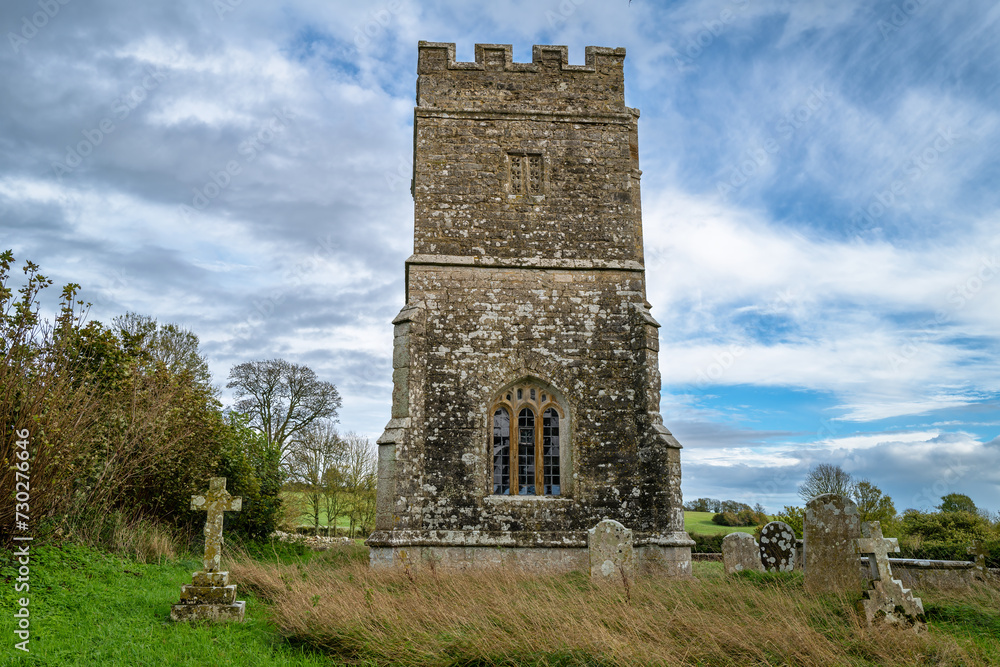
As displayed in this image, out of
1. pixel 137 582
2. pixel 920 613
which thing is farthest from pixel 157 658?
pixel 920 613

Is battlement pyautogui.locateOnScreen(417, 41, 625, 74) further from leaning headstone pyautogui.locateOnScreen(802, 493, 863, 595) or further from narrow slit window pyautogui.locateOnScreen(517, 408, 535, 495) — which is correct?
leaning headstone pyautogui.locateOnScreen(802, 493, 863, 595)

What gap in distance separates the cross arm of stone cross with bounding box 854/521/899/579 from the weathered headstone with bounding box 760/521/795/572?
18.6 ft

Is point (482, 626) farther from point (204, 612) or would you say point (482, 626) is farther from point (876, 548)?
point (876, 548)

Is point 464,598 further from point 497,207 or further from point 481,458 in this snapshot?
point 497,207

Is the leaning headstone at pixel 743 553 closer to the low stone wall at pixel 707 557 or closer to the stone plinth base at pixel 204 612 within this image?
the low stone wall at pixel 707 557

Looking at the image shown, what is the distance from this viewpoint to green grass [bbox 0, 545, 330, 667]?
6.30m

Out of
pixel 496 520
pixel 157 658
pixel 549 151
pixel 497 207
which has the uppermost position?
pixel 549 151

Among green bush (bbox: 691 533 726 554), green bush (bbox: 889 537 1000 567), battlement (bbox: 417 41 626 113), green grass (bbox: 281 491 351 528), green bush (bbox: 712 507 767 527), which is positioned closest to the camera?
battlement (bbox: 417 41 626 113)

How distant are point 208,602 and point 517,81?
1182 centimetres

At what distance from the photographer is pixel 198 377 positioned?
25.3 m

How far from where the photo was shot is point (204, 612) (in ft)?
25.7

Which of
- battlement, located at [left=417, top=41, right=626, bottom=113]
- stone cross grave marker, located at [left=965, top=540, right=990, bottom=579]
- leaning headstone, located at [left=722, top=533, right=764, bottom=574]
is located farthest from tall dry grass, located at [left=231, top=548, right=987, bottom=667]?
battlement, located at [left=417, top=41, right=626, bottom=113]

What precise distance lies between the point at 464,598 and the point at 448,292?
22.7ft

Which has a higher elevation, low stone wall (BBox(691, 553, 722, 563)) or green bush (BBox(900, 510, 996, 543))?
green bush (BBox(900, 510, 996, 543))
